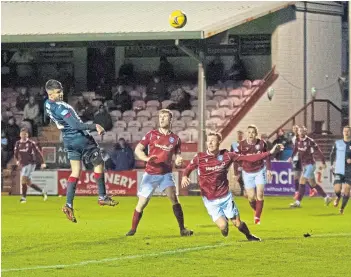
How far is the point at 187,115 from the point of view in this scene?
127ft

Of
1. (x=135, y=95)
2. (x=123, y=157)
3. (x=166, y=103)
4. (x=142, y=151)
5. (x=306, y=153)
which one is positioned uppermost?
(x=135, y=95)

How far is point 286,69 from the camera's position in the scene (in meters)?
38.5

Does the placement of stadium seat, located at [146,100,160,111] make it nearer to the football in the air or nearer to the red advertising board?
the red advertising board

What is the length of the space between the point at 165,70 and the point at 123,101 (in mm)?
1805

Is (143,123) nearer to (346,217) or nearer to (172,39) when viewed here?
(172,39)

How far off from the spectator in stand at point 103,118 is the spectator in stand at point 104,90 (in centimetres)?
206

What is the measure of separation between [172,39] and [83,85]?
8103mm

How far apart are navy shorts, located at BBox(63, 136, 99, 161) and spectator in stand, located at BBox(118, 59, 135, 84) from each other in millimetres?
A: 23536

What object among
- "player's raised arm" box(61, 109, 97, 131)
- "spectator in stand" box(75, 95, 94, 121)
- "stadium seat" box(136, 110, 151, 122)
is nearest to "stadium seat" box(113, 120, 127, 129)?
"stadium seat" box(136, 110, 151, 122)

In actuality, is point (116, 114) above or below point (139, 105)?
below

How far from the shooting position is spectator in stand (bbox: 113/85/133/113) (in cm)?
3953

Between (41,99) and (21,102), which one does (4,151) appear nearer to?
(21,102)

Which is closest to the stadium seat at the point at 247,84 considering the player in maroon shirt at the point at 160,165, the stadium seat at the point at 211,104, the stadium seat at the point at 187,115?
the stadium seat at the point at 211,104

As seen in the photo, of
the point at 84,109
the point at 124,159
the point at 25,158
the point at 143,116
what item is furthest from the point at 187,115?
the point at 25,158
